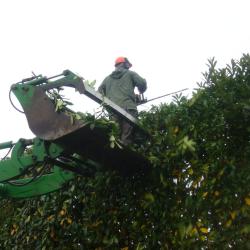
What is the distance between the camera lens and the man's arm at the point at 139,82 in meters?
6.97

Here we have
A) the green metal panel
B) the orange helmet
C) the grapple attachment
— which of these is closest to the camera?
the grapple attachment

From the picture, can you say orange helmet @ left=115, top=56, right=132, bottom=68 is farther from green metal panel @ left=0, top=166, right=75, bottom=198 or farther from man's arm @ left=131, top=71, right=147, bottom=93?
green metal panel @ left=0, top=166, right=75, bottom=198

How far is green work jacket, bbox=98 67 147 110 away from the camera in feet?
Result: 22.4

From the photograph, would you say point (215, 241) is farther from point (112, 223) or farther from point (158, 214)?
point (112, 223)

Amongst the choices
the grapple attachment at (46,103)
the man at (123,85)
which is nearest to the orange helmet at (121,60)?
the man at (123,85)

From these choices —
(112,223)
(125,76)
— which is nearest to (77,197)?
(112,223)

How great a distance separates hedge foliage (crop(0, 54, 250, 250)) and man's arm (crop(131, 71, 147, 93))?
0.30 m

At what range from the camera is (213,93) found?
6.30 metres

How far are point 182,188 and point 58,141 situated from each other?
5.06 ft

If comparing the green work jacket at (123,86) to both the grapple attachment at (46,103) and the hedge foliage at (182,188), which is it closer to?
the hedge foliage at (182,188)

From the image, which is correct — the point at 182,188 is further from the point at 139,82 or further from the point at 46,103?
the point at 46,103

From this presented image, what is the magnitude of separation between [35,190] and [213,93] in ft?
7.79

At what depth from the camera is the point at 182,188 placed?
604 centimetres

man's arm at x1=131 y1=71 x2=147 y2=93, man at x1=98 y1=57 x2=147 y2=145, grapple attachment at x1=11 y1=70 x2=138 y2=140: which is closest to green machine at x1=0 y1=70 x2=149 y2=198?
grapple attachment at x1=11 y1=70 x2=138 y2=140
